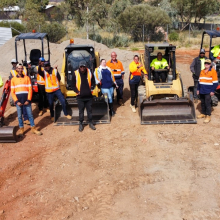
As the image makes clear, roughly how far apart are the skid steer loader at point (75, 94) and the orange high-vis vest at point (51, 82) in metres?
0.50

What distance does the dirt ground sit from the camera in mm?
4875

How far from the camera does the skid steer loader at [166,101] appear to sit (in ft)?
27.3

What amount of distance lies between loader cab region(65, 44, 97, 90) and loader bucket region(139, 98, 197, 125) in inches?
91.6

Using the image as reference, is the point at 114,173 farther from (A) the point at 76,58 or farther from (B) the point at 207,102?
(A) the point at 76,58

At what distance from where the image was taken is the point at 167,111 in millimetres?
8438

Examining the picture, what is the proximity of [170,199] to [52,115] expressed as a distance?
5.08 metres

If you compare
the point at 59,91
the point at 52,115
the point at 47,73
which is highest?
the point at 47,73

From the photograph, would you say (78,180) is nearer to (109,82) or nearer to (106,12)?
(109,82)

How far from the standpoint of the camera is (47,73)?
27.0 feet

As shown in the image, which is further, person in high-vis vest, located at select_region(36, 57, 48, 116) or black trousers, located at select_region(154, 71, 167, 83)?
black trousers, located at select_region(154, 71, 167, 83)

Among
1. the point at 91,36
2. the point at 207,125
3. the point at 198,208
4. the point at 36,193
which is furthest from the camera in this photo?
the point at 91,36

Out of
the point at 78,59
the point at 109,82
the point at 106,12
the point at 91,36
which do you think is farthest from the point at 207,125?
the point at 106,12

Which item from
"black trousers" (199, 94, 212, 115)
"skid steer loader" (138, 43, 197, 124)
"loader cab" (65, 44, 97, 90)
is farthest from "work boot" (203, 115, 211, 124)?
"loader cab" (65, 44, 97, 90)

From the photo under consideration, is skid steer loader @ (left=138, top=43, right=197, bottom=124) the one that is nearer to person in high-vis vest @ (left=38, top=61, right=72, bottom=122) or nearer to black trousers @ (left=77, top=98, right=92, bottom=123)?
Result: black trousers @ (left=77, top=98, right=92, bottom=123)
